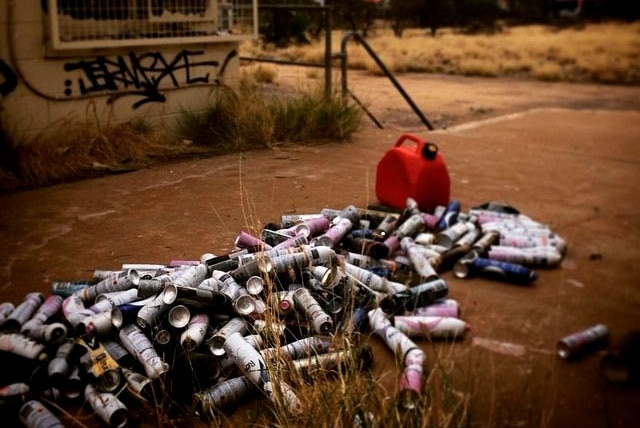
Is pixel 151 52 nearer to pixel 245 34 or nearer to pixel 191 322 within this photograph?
pixel 245 34

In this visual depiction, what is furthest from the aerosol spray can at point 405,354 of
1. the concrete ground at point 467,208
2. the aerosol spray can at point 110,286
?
the aerosol spray can at point 110,286

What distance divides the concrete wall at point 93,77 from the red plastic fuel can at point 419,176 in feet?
12.1

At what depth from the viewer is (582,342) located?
11.2 feet

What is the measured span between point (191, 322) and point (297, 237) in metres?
1.12

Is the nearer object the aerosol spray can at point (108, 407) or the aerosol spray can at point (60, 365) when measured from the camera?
the aerosol spray can at point (108, 407)

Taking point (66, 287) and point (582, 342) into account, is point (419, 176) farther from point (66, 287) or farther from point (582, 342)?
point (66, 287)

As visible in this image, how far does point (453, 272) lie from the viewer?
4449mm

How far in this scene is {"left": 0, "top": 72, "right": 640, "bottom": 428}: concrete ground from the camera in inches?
127

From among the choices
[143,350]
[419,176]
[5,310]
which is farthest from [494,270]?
[5,310]

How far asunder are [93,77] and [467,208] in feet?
14.1

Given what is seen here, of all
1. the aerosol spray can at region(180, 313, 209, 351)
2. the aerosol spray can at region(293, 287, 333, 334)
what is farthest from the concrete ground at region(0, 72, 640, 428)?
the aerosol spray can at region(180, 313, 209, 351)

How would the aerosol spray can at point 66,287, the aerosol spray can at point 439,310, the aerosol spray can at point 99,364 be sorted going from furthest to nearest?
the aerosol spray can at point 66,287 → the aerosol spray can at point 439,310 → the aerosol spray can at point 99,364

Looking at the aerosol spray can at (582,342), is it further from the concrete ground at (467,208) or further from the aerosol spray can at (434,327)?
the aerosol spray can at (434,327)

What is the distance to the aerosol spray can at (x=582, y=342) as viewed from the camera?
11.0 ft
